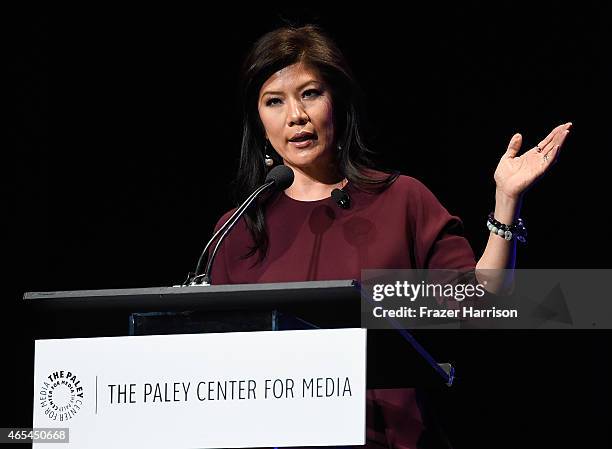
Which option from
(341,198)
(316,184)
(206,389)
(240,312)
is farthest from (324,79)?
(206,389)

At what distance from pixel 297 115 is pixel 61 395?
1208 mm

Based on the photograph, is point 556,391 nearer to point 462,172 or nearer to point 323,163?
point 462,172

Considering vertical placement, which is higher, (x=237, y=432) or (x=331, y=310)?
(x=331, y=310)

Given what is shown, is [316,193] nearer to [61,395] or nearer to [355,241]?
[355,241]

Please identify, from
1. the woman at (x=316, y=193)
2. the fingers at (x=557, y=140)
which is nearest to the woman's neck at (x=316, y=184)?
the woman at (x=316, y=193)

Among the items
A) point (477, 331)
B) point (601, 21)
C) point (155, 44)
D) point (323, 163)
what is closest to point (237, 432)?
point (323, 163)

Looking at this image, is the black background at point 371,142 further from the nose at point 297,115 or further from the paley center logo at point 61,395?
the paley center logo at point 61,395

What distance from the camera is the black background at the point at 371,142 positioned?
9.77 ft

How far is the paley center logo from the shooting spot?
177cm

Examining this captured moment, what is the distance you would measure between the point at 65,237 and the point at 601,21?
76.5 inches

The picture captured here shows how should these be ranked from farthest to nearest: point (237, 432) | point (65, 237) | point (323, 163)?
point (65, 237), point (323, 163), point (237, 432)

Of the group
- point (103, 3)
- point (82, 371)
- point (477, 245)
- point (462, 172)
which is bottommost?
point (82, 371)

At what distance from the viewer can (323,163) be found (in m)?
2.79

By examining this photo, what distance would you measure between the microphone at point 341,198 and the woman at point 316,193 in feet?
0.23
